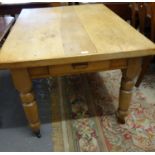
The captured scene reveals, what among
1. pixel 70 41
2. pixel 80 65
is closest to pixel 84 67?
pixel 80 65

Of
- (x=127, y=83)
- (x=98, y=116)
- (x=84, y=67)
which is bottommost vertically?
(x=98, y=116)

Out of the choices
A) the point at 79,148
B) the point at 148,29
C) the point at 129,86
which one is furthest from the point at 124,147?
the point at 148,29

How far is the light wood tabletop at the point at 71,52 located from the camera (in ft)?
3.16

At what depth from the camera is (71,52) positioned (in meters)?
0.98

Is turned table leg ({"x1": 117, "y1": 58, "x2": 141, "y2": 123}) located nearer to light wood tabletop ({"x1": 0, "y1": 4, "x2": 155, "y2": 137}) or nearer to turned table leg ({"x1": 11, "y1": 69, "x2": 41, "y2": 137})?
light wood tabletop ({"x1": 0, "y1": 4, "x2": 155, "y2": 137})

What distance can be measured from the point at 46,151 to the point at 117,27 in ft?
2.96

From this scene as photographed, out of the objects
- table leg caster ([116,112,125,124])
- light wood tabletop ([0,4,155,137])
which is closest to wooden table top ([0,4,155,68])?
light wood tabletop ([0,4,155,137])

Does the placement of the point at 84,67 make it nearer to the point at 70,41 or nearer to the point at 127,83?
the point at 70,41

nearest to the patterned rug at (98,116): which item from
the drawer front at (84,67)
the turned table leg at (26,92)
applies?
the turned table leg at (26,92)

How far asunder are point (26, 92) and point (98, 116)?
600 millimetres

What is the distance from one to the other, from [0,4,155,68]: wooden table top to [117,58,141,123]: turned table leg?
3.5 inches

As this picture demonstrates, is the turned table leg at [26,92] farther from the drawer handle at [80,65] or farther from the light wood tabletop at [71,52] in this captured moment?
the drawer handle at [80,65]

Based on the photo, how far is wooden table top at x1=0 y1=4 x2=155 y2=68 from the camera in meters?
0.96

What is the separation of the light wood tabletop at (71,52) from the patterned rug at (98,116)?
0.41 feet
